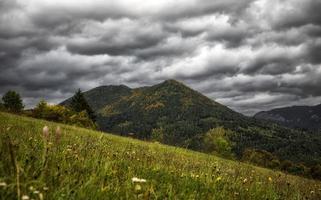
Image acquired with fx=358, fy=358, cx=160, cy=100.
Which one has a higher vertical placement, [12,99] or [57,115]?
[12,99]

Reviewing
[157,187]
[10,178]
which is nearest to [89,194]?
[10,178]

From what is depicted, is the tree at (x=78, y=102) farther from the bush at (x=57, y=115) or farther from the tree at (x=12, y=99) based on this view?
the bush at (x=57, y=115)

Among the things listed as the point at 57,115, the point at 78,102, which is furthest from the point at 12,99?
the point at 57,115

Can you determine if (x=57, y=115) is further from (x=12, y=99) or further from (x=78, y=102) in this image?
(x=12, y=99)

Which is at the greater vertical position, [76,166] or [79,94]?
[79,94]

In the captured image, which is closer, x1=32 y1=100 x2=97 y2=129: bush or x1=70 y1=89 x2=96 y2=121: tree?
x1=32 y1=100 x2=97 y2=129: bush

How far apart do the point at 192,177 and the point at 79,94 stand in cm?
8274

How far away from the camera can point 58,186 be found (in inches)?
165

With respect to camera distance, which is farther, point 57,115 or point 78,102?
point 78,102

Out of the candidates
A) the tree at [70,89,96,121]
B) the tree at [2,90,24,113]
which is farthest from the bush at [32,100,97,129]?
the tree at [2,90,24,113]

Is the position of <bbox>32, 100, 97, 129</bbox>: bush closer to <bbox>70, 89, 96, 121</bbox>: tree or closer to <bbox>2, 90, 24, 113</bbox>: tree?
<bbox>70, 89, 96, 121</bbox>: tree

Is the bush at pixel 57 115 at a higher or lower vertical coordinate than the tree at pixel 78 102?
lower

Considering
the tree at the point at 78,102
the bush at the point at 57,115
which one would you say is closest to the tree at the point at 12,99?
the tree at the point at 78,102

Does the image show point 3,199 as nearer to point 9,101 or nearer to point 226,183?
point 226,183
